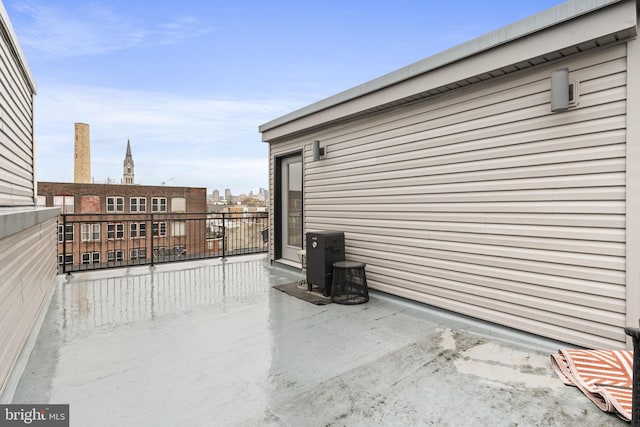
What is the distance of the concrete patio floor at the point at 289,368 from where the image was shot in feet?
6.02

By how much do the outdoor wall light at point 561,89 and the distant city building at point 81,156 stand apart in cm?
3240

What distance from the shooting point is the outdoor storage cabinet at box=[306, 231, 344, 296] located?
4266 mm

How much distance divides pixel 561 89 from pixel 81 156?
3300cm

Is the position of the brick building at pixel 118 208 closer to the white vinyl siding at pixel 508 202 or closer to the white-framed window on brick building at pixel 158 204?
the white-framed window on brick building at pixel 158 204

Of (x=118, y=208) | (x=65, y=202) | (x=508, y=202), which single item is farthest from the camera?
(x=118, y=208)

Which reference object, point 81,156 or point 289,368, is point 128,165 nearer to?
point 81,156

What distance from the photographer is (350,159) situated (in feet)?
15.8

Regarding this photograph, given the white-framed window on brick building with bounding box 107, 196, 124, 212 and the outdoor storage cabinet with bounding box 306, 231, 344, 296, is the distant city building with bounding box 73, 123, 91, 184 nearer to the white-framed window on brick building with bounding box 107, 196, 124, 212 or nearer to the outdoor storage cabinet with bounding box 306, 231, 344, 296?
the white-framed window on brick building with bounding box 107, 196, 124, 212

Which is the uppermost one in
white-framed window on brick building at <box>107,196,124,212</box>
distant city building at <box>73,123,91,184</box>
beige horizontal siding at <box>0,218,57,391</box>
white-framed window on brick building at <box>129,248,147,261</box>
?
distant city building at <box>73,123,91,184</box>

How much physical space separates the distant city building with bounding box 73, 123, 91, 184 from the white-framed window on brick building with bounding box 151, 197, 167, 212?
620 centimetres

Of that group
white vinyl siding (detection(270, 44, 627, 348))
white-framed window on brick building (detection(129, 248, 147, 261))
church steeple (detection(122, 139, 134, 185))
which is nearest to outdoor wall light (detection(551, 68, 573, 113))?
white vinyl siding (detection(270, 44, 627, 348))

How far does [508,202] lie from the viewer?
307cm
